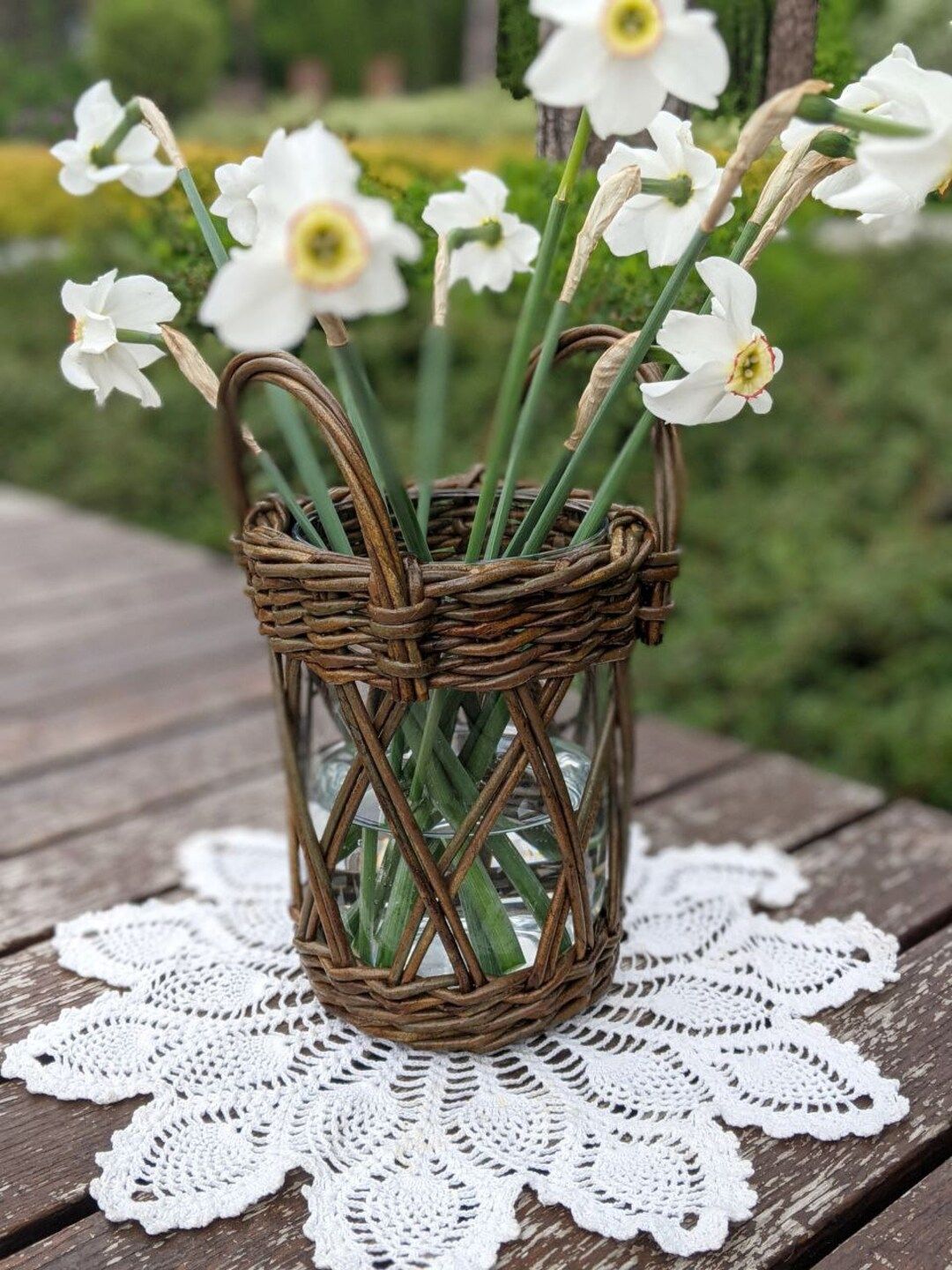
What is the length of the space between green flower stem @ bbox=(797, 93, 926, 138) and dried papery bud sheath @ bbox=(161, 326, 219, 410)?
30cm

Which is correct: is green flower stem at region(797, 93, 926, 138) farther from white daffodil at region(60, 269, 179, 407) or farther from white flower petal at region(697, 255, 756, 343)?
white daffodil at region(60, 269, 179, 407)

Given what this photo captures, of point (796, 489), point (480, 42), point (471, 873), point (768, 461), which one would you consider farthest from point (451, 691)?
point (480, 42)

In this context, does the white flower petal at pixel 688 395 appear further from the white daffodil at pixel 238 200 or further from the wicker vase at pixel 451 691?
the white daffodil at pixel 238 200

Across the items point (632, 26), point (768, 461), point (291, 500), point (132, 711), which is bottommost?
point (768, 461)

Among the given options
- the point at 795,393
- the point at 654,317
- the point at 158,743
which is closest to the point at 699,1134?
the point at 654,317

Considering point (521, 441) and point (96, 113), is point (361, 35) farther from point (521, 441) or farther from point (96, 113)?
point (521, 441)

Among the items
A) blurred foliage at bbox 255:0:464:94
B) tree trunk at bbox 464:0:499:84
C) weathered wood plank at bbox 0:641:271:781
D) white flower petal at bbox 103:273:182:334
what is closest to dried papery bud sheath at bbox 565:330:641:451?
white flower petal at bbox 103:273:182:334

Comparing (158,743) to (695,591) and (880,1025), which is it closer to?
(880,1025)

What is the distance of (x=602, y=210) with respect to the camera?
1.85ft

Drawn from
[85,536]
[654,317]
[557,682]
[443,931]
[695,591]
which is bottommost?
[695,591]

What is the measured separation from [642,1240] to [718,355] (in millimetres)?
416

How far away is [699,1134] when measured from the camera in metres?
0.62

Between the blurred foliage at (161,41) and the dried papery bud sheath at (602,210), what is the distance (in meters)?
5.47

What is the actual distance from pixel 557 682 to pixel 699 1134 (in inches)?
9.7
